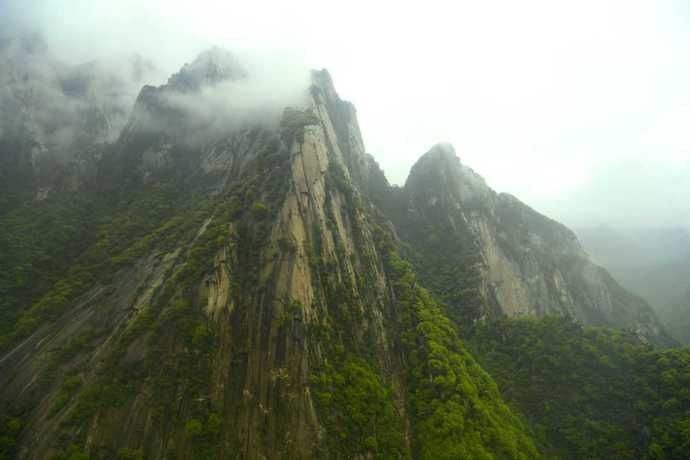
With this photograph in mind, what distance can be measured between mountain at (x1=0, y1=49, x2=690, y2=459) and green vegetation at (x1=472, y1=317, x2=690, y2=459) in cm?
92

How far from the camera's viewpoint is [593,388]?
270 feet

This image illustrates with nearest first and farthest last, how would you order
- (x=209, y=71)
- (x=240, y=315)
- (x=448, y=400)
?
1. (x=240, y=315)
2. (x=448, y=400)
3. (x=209, y=71)

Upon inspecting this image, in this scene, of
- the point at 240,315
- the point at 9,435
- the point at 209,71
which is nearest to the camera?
the point at 9,435

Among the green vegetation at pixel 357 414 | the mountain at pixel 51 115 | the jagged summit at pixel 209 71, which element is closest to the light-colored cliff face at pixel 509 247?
the green vegetation at pixel 357 414

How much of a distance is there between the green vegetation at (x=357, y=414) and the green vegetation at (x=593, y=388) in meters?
31.5

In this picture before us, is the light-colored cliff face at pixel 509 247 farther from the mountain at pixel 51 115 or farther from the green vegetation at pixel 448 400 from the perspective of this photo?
the mountain at pixel 51 115

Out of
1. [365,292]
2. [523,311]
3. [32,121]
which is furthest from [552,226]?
[32,121]

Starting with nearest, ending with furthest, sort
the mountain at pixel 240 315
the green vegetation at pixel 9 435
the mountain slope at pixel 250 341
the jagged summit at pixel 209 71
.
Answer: the green vegetation at pixel 9 435
the mountain slope at pixel 250 341
the mountain at pixel 240 315
the jagged summit at pixel 209 71

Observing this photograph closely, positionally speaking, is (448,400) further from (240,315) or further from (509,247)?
(509,247)

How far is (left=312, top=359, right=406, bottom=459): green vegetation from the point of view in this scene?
196 feet

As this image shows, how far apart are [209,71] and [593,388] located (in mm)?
139853

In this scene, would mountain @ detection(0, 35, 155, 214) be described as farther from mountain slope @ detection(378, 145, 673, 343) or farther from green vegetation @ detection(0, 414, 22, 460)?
mountain slope @ detection(378, 145, 673, 343)

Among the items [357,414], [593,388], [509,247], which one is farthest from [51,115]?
[593,388]

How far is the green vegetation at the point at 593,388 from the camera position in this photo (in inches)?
2822
